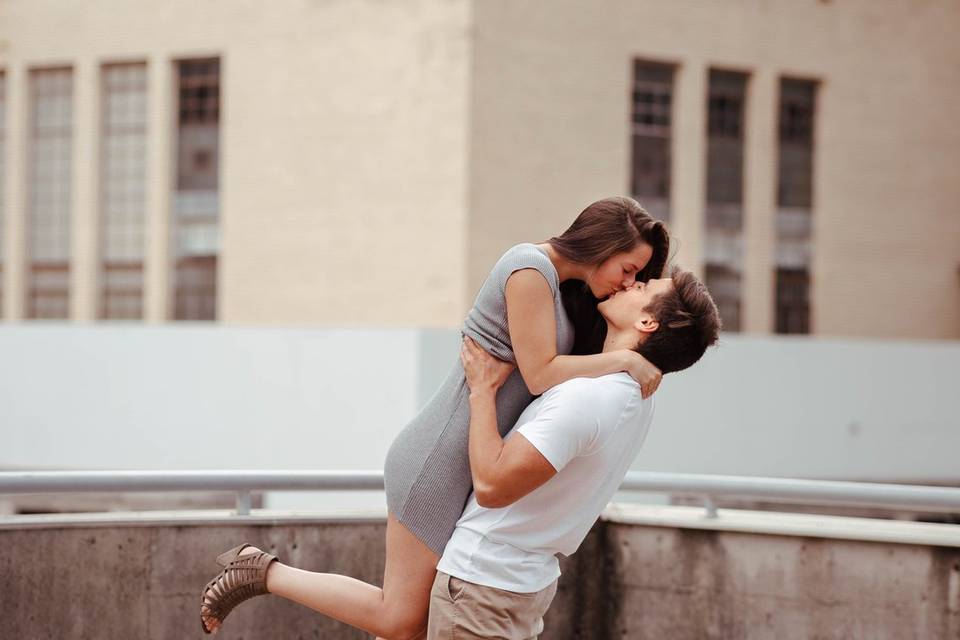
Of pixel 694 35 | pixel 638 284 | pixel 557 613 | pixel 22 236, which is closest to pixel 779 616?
pixel 557 613

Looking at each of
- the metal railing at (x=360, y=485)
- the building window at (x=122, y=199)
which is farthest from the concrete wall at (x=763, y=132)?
the metal railing at (x=360, y=485)

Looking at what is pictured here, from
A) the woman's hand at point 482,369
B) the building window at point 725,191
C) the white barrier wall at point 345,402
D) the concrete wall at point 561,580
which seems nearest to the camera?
the woman's hand at point 482,369

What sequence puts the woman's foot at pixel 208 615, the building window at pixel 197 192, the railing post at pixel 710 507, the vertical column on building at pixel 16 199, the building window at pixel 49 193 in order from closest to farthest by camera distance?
the woman's foot at pixel 208 615 → the railing post at pixel 710 507 → the building window at pixel 197 192 → the vertical column on building at pixel 16 199 → the building window at pixel 49 193

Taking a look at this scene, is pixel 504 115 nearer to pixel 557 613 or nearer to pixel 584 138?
pixel 584 138

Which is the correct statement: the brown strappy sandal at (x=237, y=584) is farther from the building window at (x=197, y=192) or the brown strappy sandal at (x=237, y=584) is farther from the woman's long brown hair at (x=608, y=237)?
the building window at (x=197, y=192)

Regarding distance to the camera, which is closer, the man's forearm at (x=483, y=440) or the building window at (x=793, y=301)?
the man's forearm at (x=483, y=440)

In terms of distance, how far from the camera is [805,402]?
19.7m

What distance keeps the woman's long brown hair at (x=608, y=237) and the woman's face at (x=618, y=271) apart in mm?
16

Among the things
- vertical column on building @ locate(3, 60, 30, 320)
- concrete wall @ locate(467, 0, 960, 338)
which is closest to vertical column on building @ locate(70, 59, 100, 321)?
vertical column on building @ locate(3, 60, 30, 320)

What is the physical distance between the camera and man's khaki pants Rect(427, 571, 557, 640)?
3113 millimetres

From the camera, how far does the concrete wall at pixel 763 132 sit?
22.2 meters

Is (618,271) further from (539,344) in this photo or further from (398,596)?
(398,596)

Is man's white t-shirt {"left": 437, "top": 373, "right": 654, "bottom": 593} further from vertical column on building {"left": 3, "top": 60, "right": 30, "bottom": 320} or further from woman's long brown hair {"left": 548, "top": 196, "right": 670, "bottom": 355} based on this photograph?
vertical column on building {"left": 3, "top": 60, "right": 30, "bottom": 320}

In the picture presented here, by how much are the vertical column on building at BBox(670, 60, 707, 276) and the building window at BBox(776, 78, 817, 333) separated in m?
2.05
